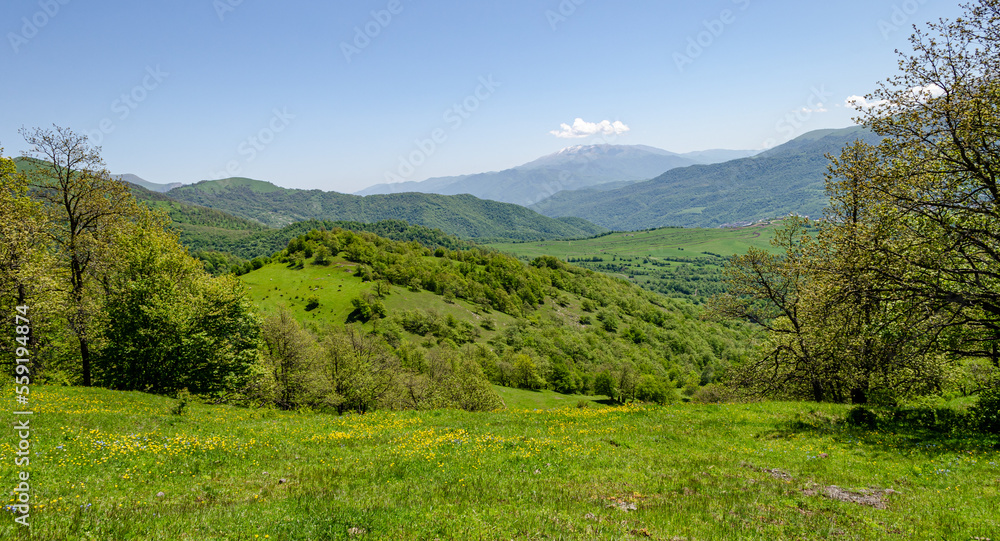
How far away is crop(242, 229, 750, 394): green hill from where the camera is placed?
369 feet

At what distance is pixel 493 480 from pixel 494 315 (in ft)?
460

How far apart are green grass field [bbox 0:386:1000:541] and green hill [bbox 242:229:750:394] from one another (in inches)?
3193

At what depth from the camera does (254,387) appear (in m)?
35.7

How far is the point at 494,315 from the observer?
152375 millimetres

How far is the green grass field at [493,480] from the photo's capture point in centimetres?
884

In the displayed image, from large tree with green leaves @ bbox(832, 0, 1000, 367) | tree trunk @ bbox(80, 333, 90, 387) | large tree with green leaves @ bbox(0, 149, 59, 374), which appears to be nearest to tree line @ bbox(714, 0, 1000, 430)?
large tree with green leaves @ bbox(832, 0, 1000, 367)

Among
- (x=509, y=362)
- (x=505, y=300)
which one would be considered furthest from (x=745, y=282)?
(x=505, y=300)

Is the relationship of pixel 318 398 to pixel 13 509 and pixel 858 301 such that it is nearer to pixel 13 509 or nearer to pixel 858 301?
pixel 13 509

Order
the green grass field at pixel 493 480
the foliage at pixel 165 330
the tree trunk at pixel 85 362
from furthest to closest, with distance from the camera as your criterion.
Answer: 1. the foliage at pixel 165 330
2. the tree trunk at pixel 85 362
3. the green grass field at pixel 493 480

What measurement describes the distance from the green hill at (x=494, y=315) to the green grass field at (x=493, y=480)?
8111 centimetres

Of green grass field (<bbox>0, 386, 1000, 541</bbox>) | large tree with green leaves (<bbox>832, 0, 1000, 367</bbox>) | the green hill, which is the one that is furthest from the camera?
the green hill

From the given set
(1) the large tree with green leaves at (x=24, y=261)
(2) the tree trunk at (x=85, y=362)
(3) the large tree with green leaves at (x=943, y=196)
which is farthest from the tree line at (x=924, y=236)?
(2) the tree trunk at (x=85, y=362)

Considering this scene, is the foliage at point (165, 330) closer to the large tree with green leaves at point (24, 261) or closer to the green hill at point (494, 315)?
the large tree with green leaves at point (24, 261)

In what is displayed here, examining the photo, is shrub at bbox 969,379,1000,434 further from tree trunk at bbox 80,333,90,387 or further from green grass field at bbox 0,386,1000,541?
tree trunk at bbox 80,333,90,387
